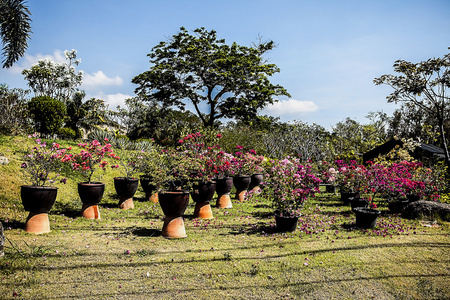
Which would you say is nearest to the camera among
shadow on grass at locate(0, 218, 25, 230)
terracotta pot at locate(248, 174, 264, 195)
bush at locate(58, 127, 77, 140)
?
shadow on grass at locate(0, 218, 25, 230)

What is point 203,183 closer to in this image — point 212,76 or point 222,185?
point 222,185

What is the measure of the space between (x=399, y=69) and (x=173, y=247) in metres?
10.8

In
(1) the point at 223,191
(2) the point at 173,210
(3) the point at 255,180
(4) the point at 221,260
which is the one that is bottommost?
(4) the point at 221,260

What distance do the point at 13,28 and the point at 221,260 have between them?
574cm

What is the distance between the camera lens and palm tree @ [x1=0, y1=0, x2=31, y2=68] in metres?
5.43

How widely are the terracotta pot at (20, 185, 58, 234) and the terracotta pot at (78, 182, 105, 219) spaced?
1.14 meters

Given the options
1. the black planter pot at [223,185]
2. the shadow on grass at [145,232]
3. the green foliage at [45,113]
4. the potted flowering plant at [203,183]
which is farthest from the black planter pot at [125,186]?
the green foliage at [45,113]

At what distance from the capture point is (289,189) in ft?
20.3

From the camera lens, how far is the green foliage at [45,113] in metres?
13.9

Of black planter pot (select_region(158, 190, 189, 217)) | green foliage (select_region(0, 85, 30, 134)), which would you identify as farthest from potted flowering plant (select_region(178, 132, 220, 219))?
green foliage (select_region(0, 85, 30, 134))

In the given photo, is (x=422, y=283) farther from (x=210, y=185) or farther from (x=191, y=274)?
(x=210, y=185)

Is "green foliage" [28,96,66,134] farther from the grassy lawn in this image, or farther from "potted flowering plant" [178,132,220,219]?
"potted flowering plant" [178,132,220,219]

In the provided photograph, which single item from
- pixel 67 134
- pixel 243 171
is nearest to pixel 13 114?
pixel 67 134

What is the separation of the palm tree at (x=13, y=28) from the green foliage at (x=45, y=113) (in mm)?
9222
